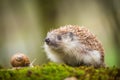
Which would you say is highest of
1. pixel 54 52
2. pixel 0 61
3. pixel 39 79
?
pixel 0 61

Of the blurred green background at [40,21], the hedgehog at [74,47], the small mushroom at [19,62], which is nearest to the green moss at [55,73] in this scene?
the small mushroom at [19,62]

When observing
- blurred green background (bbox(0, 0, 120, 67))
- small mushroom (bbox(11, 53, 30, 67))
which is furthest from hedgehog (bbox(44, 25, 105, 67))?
→ blurred green background (bbox(0, 0, 120, 67))

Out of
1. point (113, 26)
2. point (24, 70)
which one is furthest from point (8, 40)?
point (24, 70)

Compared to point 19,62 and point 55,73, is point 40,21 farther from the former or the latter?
point 55,73

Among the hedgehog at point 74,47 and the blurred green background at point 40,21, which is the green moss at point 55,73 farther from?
the blurred green background at point 40,21

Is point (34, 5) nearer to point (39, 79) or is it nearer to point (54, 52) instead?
point (54, 52)

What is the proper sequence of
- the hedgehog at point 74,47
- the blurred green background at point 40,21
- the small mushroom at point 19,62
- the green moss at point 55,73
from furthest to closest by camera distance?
the blurred green background at point 40,21, the hedgehog at point 74,47, the small mushroom at point 19,62, the green moss at point 55,73

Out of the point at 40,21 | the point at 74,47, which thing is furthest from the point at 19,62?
the point at 40,21
